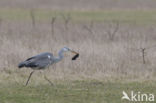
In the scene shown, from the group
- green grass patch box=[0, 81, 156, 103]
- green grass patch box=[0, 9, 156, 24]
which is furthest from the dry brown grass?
green grass patch box=[0, 9, 156, 24]

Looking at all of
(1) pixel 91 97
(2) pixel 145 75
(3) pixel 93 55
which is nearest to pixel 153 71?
(2) pixel 145 75

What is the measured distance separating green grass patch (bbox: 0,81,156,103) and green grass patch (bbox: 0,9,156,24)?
1602 centimetres

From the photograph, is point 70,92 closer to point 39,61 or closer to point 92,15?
point 39,61

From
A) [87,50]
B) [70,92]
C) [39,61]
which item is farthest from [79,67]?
[70,92]

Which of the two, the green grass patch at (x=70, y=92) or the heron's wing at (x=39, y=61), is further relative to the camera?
the heron's wing at (x=39, y=61)

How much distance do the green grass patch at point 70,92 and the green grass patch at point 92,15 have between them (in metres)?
16.0

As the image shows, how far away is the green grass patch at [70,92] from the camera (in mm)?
8859

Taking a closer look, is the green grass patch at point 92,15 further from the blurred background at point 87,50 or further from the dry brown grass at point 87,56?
the dry brown grass at point 87,56

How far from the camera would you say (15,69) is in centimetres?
1274

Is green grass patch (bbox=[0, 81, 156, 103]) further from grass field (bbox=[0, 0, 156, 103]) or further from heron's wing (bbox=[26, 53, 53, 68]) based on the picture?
heron's wing (bbox=[26, 53, 53, 68])

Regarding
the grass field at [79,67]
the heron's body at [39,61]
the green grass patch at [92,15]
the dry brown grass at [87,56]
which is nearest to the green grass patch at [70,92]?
the grass field at [79,67]

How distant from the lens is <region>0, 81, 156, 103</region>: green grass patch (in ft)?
29.1

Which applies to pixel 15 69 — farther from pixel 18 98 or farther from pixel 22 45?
pixel 18 98

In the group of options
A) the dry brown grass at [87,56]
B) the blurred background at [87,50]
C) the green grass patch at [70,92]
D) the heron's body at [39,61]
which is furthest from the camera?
the blurred background at [87,50]
